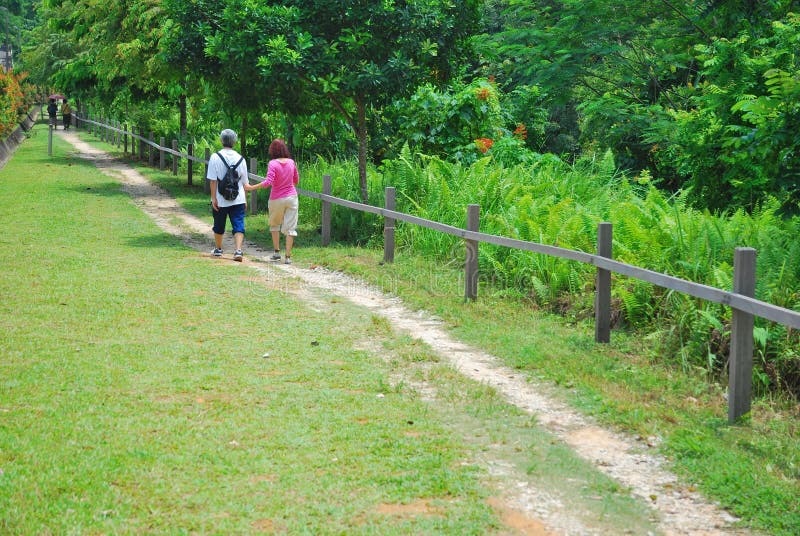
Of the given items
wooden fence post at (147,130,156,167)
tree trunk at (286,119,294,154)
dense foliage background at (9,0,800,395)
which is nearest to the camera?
dense foliage background at (9,0,800,395)

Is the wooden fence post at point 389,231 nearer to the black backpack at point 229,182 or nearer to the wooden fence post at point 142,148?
the black backpack at point 229,182

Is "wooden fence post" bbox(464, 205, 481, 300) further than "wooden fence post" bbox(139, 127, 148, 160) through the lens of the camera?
No

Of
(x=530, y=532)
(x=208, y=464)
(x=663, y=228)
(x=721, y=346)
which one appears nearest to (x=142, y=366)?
(x=208, y=464)

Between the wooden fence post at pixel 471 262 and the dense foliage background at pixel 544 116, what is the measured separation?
664mm

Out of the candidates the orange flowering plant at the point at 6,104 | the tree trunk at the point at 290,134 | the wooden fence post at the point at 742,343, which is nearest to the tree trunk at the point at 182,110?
the tree trunk at the point at 290,134

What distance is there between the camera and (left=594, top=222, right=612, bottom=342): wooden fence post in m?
8.91

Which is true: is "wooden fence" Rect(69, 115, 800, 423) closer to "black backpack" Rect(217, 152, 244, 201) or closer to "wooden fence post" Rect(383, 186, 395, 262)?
"wooden fence post" Rect(383, 186, 395, 262)

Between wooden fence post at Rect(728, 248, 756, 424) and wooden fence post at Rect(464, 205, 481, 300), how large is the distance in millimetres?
4478

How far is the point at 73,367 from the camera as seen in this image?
7680 millimetres

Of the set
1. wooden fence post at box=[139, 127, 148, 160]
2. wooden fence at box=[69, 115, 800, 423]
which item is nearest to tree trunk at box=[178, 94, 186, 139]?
wooden fence post at box=[139, 127, 148, 160]

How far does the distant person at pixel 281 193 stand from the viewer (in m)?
13.8

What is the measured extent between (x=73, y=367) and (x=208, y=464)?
2549 mm

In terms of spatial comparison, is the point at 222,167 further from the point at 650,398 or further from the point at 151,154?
the point at 151,154

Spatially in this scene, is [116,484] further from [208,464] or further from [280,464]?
[280,464]
